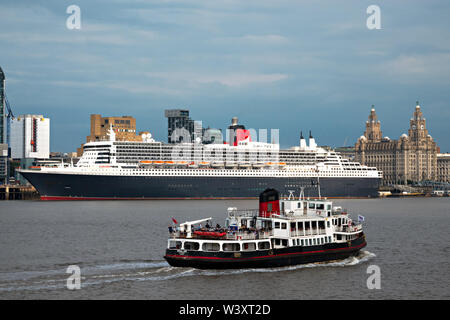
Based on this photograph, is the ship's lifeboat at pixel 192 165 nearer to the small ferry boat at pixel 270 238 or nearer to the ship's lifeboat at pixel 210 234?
the small ferry boat at pixel 270 238

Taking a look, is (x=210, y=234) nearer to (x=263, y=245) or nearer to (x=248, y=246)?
(x=248, y=246)

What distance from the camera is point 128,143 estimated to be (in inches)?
5007

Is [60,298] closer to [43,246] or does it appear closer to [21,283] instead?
[21,283]

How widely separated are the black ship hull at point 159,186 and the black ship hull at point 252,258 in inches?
2838

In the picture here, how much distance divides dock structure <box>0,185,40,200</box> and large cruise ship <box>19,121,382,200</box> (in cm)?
3947

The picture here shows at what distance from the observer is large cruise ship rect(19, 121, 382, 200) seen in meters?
117

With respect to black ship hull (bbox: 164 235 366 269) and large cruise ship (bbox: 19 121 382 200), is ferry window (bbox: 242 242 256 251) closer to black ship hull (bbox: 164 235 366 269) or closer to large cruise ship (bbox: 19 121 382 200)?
black ship hull (bbox: 164 235 366 269)

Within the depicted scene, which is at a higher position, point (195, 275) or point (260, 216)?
point (260, 216)

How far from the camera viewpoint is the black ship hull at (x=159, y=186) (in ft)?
381

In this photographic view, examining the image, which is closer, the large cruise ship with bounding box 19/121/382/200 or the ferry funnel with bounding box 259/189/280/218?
the ferry funnel with bounding box 259/189/280/218

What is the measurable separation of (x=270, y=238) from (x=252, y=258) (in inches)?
70.3

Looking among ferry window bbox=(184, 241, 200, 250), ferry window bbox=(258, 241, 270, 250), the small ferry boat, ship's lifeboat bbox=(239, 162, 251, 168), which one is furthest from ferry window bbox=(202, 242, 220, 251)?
ship's lifeboat bbox=(239, 162, 251, 168)
